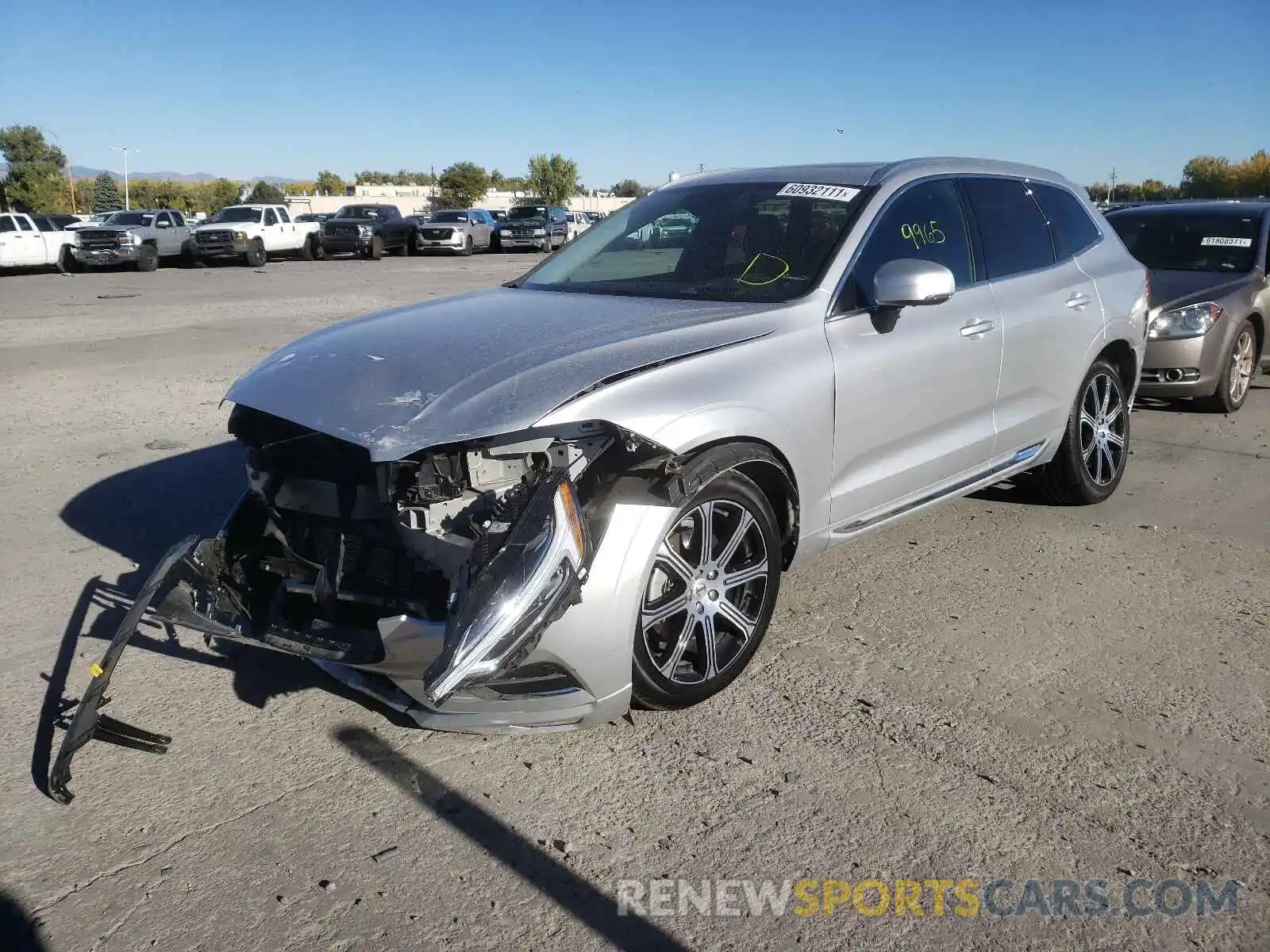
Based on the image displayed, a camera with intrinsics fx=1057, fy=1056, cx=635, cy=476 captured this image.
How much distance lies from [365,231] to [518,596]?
104ft

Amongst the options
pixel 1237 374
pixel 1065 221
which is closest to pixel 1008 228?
pixel 1065 221

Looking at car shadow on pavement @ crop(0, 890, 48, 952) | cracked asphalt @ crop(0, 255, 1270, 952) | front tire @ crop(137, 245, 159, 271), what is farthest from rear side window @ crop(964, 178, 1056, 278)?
front tire @ crop(137, 245, 159, 271)

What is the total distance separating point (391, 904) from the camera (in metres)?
2.69

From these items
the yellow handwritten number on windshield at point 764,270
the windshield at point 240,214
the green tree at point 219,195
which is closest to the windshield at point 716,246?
the yellow handwritten number on windshield at point 764,270

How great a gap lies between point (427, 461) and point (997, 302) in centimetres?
298

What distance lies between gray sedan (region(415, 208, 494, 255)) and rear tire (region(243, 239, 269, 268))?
740 cm

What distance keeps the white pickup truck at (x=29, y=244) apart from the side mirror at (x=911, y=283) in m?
26.6

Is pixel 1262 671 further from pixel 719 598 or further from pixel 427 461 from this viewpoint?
pixel 427 461

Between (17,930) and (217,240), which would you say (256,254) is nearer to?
(217,240)

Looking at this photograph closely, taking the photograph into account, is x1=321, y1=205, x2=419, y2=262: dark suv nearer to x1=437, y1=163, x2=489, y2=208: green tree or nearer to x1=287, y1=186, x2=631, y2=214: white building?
x1=287, y1=186, x2=631, y2=214: white building

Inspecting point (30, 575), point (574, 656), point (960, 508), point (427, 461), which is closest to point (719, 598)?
point (574, 656)

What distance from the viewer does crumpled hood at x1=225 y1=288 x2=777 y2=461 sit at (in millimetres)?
3150

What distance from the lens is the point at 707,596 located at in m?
3.60

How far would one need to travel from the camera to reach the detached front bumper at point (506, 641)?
2891 millimetres
